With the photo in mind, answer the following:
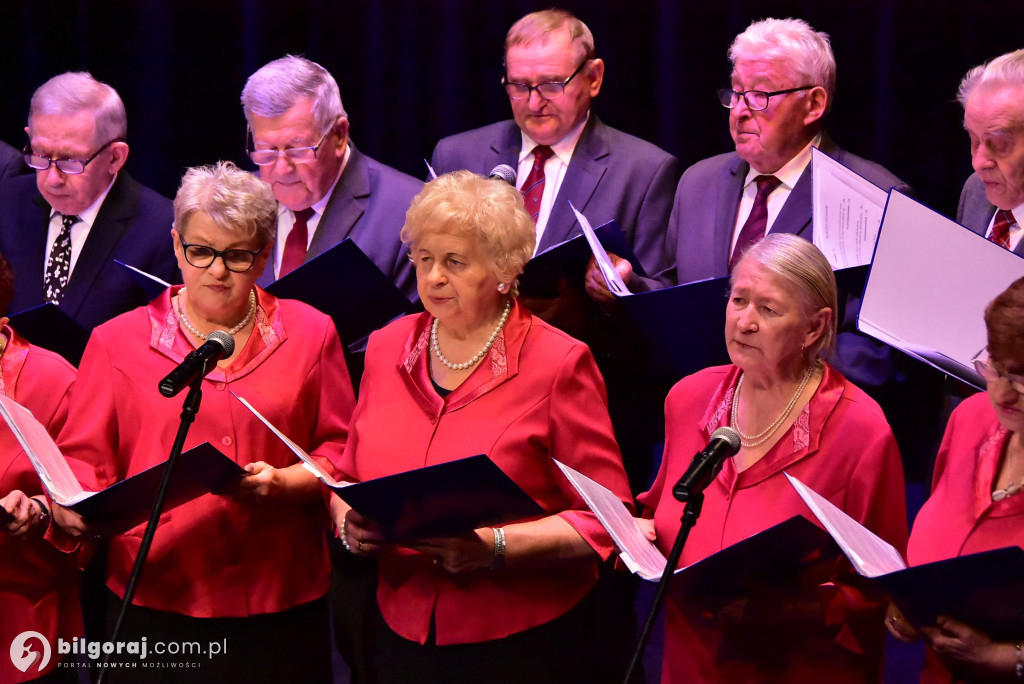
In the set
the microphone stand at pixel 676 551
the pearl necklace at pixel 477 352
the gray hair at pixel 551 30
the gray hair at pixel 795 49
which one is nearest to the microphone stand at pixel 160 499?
the pearl necklace at pixel 477 352

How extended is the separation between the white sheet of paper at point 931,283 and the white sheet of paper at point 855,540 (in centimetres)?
48

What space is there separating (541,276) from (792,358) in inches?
35.6

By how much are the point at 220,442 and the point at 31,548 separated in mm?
505

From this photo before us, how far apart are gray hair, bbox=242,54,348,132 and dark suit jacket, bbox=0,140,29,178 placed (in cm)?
91

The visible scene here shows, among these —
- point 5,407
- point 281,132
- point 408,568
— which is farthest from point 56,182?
point 408,568

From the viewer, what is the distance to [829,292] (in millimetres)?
2490

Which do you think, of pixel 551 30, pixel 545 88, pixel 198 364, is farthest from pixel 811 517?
pixel 551 30

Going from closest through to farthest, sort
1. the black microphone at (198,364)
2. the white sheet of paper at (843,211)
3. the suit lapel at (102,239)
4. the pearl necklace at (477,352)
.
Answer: the black microphone at (198,364), the pearl necklace at (477,352), the white sheet of paper at (843,211), the suit lapel at (102,239)

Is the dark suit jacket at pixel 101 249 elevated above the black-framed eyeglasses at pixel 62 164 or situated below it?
below

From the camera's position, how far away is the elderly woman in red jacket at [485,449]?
2.51 meters

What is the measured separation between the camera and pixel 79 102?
12.5 ft

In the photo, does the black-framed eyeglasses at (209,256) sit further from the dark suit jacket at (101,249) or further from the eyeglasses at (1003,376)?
the eyeglasses at (1003,376)

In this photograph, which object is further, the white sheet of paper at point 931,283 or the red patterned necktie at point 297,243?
the red patterned necktie at point 297,243

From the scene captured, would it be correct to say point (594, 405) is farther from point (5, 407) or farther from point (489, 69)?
point (489, 69)
